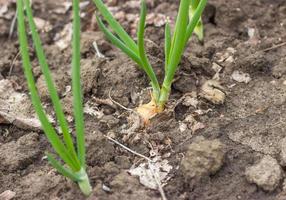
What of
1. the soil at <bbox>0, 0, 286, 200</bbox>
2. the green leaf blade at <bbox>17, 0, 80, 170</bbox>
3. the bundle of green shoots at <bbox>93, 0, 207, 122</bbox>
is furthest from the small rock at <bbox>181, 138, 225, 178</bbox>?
the green leaf blade at <bbox>17, 0, 80, 170</bbox>

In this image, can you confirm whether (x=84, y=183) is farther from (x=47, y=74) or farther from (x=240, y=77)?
(x=240, y=77)

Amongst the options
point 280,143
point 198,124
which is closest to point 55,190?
point 198,124

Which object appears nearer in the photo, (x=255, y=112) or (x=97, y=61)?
(x=255, y=112)

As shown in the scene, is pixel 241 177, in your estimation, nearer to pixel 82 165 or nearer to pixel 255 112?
pixel 255 112

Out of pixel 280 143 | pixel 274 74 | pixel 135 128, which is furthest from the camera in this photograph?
pixel 274 74

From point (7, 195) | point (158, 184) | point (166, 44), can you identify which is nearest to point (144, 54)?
point (166, 44)

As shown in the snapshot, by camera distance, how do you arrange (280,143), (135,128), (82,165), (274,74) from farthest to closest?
1. (274,74)
2. (135,128)
3. (280,143)
4. (82,165)
